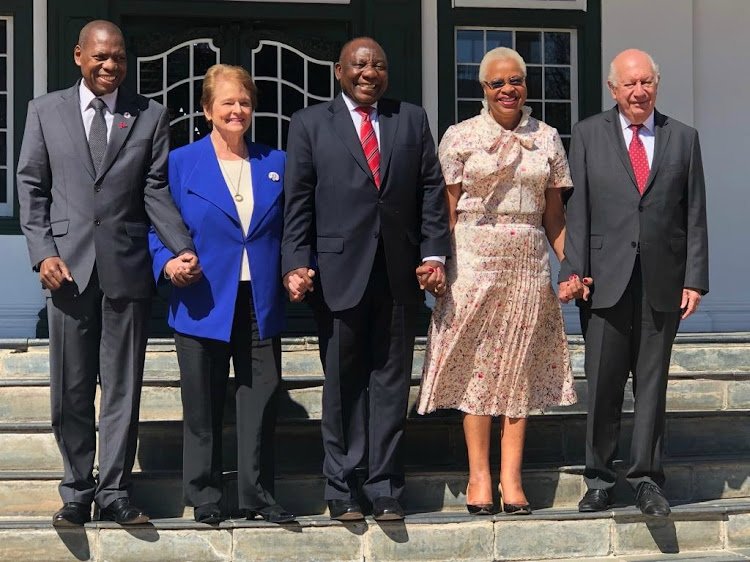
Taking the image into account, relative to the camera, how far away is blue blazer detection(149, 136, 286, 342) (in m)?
4.91

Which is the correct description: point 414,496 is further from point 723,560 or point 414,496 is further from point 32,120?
point 32,120

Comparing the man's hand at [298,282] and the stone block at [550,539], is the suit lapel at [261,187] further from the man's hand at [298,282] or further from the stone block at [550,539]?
the stone block at [550,539]

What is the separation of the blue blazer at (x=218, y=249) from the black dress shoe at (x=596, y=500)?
58.4 inches

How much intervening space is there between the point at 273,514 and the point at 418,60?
12.5 ft

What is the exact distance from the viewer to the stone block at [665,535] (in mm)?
5102

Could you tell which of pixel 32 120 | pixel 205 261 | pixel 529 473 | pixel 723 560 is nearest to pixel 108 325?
pixel 205 261

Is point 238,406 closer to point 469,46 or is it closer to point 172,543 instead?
point 172,543

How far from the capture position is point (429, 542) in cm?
498

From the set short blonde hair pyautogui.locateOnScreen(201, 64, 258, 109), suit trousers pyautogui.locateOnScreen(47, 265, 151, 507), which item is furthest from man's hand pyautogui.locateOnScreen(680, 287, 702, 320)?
suit trousers pyautogui.locateOnScreen(47, 265, 151, 507)

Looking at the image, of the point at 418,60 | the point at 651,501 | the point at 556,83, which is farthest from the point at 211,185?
A: the point at 556,83

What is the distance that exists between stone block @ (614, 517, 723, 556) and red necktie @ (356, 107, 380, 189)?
1.78m

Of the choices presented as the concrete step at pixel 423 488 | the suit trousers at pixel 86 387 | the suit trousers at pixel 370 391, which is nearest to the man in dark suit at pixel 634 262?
the concrete step at pixel 423 488

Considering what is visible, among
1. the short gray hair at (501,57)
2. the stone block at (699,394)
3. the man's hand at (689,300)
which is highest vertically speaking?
the short gray hair at (501,57)

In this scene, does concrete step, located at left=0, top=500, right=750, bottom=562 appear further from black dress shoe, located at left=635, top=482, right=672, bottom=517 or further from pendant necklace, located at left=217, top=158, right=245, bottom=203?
pendant necklace, located at left=217, top=158, right=245, bottom=203
